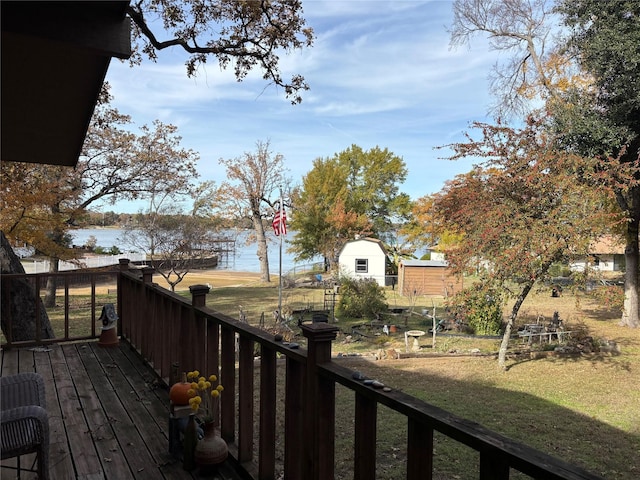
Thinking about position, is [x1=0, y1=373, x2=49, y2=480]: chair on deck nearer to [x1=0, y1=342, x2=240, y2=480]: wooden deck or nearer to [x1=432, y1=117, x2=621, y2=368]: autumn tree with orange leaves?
[x1=0, y1=342, x2=240, y2=480]: wooden deck

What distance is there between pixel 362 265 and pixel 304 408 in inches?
927

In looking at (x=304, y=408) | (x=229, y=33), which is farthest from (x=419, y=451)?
(x=229, y=33)

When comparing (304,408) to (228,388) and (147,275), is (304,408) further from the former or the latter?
(147,275)

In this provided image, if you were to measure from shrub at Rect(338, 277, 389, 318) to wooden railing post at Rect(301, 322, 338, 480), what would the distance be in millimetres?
13743

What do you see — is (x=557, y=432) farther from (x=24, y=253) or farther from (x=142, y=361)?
(x=24, y=253)

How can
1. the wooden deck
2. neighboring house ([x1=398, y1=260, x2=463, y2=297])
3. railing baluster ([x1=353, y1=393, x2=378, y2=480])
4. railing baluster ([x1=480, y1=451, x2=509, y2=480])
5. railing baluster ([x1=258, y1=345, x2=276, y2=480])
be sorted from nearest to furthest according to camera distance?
railing baluster ([x1=480, y1=451, x2=509, y2=480]) < railing baluster ([x1=353, y1=393, x2=378, y2=480]) < railing baluster ([x1=258, y1=345, x2=276, y2=480]) < the wooden deck < neighboring house ([x1=398, y1=260, x2=463, y2=297])

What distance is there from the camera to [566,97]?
35.7 ft

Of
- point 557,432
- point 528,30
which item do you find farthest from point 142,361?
point 528,30

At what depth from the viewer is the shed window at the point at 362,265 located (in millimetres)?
24984

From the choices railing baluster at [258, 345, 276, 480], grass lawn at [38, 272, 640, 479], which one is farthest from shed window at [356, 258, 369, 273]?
railing baluster at [258, 345, 276, 480]

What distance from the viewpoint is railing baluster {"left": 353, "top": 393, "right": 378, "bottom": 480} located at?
1.31 m

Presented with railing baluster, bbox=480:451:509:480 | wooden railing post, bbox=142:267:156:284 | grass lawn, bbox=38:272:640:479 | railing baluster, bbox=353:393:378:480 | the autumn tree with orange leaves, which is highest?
the autumn tree with orange leaves

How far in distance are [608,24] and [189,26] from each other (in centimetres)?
923

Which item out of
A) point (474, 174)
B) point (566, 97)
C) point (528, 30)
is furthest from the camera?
point (528, 30)
